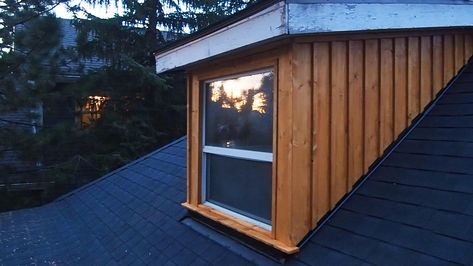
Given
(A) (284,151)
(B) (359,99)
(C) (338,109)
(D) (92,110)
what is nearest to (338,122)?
(C) (338,109)

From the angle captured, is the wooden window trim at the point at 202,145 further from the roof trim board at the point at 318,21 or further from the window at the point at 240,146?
the roof trim board at the point at 318,21

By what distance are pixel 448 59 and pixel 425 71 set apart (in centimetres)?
35

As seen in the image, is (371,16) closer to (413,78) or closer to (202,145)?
(413,78)

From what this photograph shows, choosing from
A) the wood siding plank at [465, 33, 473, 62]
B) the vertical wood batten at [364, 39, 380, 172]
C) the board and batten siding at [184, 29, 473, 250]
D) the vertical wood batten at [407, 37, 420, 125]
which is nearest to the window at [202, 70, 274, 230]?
the board and batten siding at [184, 29, 473, 250]

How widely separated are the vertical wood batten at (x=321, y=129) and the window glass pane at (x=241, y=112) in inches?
12.4

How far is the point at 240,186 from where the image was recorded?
3.07m

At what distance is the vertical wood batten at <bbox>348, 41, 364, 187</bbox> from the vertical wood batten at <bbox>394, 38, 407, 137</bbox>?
12.9 inches

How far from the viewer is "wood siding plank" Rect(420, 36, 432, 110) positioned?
10.1 feet

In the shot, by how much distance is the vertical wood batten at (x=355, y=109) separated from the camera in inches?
105

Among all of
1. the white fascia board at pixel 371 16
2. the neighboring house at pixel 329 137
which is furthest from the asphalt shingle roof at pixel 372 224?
the white fascia board at pixel 371 16

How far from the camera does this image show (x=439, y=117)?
2.98 metres

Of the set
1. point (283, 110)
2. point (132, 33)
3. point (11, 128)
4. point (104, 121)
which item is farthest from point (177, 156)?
point (132, 33)

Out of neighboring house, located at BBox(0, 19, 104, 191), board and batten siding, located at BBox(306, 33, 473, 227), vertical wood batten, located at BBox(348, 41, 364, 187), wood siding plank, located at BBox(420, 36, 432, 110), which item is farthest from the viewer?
neighboring house, located at BBox(0, 19, 104, 191)

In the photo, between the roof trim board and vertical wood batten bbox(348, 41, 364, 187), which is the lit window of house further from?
vertical wood batten bbox(348, 41, 364, 187)
